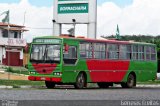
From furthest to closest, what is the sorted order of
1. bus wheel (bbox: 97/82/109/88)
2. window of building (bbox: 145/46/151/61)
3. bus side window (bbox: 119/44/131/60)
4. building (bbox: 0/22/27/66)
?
building (bbox: 0/22/27/66) < window of building (bbox: 145/46/151/61) < bus wheel (bbox: 97/82/109/88) < bus side window (bbox: 119/44/131/60)

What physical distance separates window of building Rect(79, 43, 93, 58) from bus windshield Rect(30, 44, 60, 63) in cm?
173

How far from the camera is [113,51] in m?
36.2

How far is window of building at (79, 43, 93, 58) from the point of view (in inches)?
1318

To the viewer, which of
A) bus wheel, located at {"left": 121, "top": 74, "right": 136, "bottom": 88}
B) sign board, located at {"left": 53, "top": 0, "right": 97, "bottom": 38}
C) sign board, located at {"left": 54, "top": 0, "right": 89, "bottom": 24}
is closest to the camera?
bus wheel, located at {"left": 121, "top": 74, "right": 136, "bottom": 88}

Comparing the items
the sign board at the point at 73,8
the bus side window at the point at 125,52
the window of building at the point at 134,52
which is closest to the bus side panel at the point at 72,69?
the bus side window at the point at 125,52

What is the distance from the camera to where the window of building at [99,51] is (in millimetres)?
34594

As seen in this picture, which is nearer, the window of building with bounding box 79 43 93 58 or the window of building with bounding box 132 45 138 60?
the window of building with bounding box 79 43 93 58

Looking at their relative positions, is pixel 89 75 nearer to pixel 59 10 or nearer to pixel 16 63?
pixel 59 10

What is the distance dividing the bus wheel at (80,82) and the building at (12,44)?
5556 centimetres

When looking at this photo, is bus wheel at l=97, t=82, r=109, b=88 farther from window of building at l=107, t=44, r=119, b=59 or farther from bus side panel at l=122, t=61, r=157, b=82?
window of building at l=107, t=44, r=119, b=59

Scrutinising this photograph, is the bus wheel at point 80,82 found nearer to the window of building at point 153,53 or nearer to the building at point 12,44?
the window of building at point 153,53

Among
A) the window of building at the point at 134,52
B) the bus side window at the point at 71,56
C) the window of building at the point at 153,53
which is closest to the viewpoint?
the bus side window at the point at 71,56

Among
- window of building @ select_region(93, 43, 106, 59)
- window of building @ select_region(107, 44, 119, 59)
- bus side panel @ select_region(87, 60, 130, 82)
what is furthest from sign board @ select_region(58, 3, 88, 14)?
window of building @ select_region(93, 43, 106, 59)

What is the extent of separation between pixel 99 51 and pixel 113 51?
1568 mm
